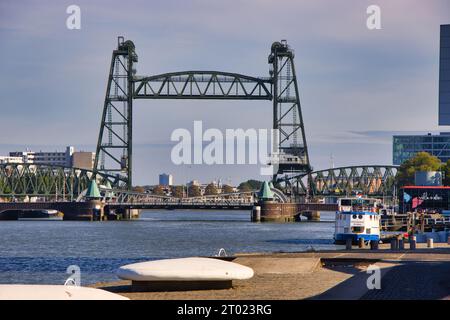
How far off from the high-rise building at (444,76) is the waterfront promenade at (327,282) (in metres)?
28.3

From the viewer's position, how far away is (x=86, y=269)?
44.2 meters

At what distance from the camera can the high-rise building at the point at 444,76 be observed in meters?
59.7

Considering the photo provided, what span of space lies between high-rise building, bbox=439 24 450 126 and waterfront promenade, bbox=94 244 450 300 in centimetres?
2827

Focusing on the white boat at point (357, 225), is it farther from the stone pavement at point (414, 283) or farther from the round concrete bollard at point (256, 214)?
the round concrete bollard at point (256, 214)

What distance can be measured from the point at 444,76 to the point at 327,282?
3717 centimetres

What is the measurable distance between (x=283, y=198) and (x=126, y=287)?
459 feet

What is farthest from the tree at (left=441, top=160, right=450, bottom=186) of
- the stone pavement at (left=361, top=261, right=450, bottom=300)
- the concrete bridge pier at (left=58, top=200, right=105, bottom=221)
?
the stone pavement at (left=361, top=261, right=450, bottom=300)

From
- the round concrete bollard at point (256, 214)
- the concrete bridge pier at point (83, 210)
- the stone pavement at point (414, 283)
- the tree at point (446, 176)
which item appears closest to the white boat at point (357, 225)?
the stone pavement at point (414, 283)

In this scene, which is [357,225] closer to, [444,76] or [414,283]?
[444,76]

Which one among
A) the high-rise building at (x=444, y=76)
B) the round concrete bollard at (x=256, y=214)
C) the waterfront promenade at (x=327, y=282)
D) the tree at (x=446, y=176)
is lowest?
the round concrete bollard at (x=256, y=214)

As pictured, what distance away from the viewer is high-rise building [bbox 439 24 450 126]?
2351 inches

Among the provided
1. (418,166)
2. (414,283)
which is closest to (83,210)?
(418,166)

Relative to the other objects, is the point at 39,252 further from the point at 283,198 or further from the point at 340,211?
the point at 283,198
